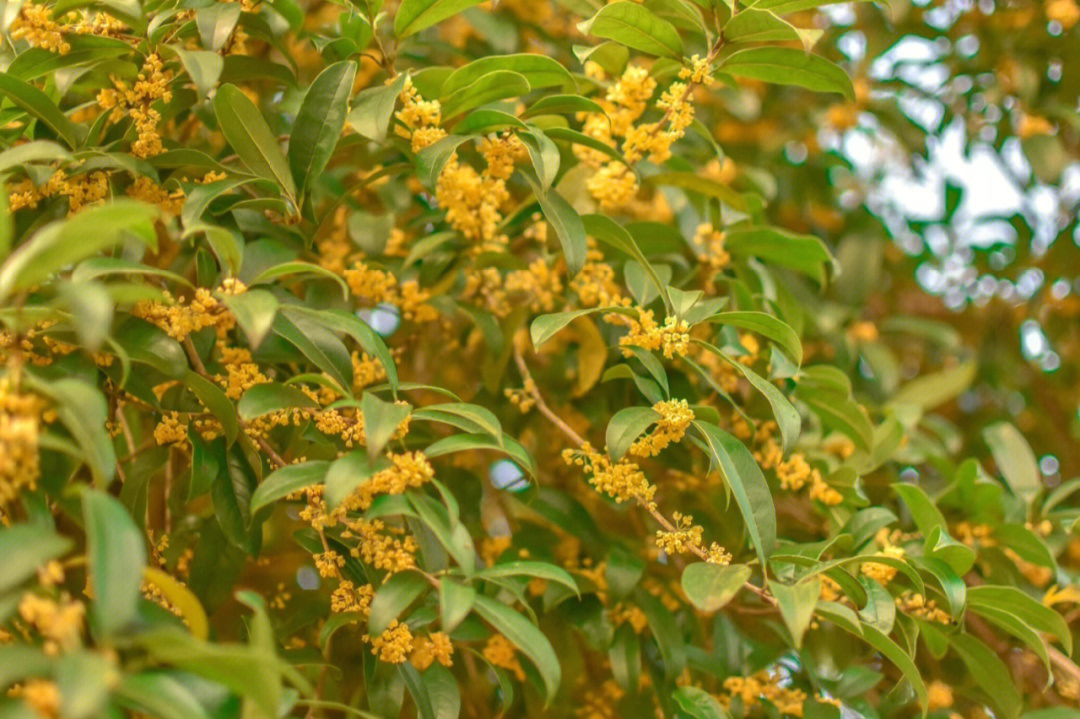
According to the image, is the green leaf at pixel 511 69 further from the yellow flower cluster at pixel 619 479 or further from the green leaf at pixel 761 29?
the yellow flower cluster at pixel 619 479

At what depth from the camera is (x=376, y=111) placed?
0.90 metres

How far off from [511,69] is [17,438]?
59cm

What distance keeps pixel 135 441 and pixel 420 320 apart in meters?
0.37

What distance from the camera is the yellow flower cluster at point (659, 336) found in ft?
3.02

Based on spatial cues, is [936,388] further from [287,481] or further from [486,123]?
[287,481]

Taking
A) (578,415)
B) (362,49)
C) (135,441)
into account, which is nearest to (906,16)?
(578,415)

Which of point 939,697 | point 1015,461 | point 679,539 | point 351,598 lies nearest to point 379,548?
point 351,598

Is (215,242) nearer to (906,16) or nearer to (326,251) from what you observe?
(326,251)

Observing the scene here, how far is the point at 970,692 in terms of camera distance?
113 cm

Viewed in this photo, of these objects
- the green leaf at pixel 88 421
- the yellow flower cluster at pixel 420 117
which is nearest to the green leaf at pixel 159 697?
the green leaf at pixel 88 421

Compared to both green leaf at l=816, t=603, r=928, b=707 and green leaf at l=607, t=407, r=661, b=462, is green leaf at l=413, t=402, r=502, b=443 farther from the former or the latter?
green leaf at l=816, t=603, r=928, b=707

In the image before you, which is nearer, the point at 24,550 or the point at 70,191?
the point at 24,550

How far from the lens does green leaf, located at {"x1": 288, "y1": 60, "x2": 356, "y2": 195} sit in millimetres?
934

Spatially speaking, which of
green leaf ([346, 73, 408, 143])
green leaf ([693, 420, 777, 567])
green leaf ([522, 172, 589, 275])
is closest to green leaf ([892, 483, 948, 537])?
green leaf ([693, 420, 777, 567])
